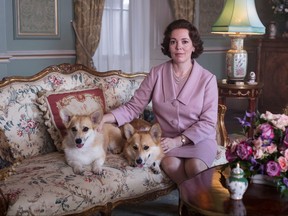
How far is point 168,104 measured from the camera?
2652mm

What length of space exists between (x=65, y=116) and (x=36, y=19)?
2094mm

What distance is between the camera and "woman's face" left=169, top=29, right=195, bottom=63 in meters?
2.62

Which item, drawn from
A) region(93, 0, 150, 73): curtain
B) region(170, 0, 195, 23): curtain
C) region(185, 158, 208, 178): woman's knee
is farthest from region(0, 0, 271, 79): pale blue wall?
region(185, 158, 208, 178): woman's knee

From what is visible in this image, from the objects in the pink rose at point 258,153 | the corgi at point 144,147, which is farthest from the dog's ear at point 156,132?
the pink rose at point 258,153

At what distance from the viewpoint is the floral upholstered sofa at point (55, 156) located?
6.73 ft

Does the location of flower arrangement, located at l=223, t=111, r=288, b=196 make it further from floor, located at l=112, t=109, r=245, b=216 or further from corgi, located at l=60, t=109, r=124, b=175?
floor, located at l=112, t=109, r=245, b=216

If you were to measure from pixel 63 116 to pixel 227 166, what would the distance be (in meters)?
0.94

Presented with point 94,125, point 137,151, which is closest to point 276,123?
point 137,151

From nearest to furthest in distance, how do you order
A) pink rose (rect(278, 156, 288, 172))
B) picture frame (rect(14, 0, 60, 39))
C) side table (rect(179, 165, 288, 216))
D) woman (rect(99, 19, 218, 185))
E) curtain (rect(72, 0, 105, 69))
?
side table (rect(179, 165, 288, 216)) < pink rose (rect(278, 156, 288, 172)) < woman (rect(99, 19, 218, 185)) < picture frame (rect(14, 0, 60, 39)) < curtain (rect(72, 0, 105, 69))

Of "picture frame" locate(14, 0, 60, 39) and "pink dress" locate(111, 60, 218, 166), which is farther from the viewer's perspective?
"picture frame" locate(14, 0, 60, 39)

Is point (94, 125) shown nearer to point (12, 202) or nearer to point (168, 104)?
point (168, 104)

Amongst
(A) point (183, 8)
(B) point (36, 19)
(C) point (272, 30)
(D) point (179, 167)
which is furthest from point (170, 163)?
(C) point (272, 30)

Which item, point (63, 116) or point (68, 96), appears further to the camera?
point (68, 96)

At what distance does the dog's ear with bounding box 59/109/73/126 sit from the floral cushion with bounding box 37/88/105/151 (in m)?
0.21
